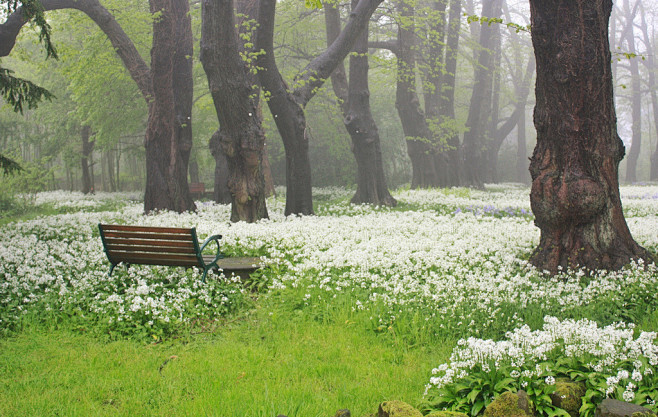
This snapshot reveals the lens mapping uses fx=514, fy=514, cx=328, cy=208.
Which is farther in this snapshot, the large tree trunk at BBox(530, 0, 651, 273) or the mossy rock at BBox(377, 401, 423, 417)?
the large tree trunk at BBox(530, 0, 651, 273)

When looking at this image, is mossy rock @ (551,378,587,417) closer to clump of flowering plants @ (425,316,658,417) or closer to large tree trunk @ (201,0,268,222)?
clump of flowering plants @ (425,316,658,417)

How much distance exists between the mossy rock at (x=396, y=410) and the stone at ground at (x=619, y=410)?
1113 mm

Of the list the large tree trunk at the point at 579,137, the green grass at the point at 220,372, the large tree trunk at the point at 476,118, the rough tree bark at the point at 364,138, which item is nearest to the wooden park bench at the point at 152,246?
the green grass at the point at 220,372

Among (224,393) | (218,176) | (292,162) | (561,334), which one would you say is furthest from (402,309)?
(218,176)

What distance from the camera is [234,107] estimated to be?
38.9ft

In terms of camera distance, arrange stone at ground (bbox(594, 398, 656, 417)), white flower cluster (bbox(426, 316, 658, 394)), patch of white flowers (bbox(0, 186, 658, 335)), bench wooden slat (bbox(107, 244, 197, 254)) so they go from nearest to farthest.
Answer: stone at ground (bbox(594, 398, 656, 417)) < white flower cluster (bbox(426, 316, 658, 394)) < patch of white flowers (bbox(0, 186, 658, 335)) < bench wooden slat (bbox(107, 244, 197, 254))

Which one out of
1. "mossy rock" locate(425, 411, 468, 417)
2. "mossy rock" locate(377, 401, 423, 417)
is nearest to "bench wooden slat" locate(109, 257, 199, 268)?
"mossy rock" locate(377, 401, 423, 417)

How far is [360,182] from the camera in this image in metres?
17.2

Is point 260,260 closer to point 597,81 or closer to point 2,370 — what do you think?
point 2,370

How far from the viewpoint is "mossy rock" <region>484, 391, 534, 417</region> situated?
3.31 m

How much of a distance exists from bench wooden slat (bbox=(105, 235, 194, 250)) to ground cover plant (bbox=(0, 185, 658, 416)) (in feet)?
1.66

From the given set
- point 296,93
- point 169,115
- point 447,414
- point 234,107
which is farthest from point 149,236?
point 169,115

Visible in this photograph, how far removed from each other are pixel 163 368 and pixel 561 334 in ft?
11.6

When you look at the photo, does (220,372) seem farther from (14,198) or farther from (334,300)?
(14,198)
